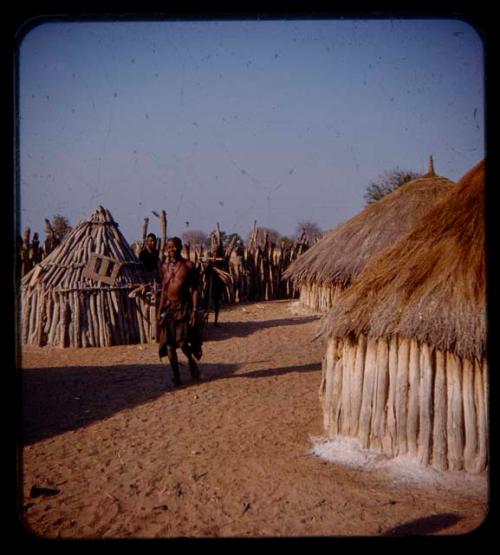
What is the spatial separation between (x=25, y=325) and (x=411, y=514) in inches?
325

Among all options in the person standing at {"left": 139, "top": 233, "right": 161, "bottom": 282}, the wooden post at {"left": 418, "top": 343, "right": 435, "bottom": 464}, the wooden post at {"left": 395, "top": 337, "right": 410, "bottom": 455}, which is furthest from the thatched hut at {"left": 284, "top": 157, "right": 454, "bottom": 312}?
the wooden post at {"left": 418, "top": 343, "right": 435, "bottom": 464}

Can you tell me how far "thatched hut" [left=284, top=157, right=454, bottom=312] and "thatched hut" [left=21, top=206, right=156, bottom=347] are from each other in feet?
15.1

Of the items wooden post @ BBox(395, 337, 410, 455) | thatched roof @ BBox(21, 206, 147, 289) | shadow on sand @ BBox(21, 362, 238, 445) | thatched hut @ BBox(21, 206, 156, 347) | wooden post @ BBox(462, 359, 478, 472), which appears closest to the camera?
wooden post @ BBox(462, 359, 478, 472)

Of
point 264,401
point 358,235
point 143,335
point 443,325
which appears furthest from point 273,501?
point 358,235

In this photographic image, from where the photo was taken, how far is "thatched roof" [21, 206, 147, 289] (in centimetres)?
928

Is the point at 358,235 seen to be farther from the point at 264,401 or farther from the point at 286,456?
the point at 286,456

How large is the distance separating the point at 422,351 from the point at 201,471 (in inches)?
83.5

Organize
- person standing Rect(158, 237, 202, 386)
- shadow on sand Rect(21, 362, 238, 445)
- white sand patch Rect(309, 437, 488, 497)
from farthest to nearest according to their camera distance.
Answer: person standing Rect(158, 237, 202, 386) → shadow on sand Rect(21, 362, 238, 445) → white sand patch Rect(309, 437, 488, 497)

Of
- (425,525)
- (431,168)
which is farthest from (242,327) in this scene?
(425,525)

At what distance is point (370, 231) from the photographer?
36.8 feet

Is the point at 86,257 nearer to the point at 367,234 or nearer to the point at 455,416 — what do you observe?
the point at 367,234

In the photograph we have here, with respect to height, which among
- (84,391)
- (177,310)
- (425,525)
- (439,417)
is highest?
(177,310)

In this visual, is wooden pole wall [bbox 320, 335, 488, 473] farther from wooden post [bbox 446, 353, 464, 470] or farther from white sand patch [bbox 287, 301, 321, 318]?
white sand patch [bbox 287, 301, 321, 318]

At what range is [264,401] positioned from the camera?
5.73 m
